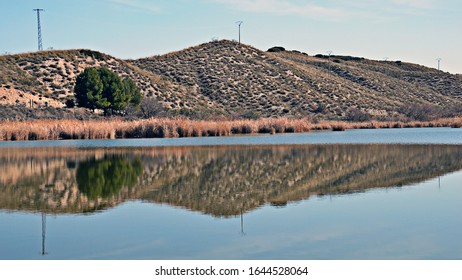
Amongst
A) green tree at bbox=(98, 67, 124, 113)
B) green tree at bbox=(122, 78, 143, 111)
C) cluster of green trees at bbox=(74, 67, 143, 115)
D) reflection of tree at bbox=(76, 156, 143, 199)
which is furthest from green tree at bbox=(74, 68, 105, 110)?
reflection of tree at bbox=(76, 156, 143, 199)

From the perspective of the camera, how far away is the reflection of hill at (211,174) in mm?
14305

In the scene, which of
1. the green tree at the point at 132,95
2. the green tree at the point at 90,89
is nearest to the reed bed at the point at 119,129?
the green tree at the point at 90,89

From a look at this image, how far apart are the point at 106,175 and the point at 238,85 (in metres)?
66.5

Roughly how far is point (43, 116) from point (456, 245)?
162ft

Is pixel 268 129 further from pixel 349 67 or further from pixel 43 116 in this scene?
pixel 349 67

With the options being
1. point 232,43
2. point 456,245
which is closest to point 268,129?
point 456,245

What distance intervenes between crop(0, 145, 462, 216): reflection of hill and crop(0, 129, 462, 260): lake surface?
37 millimetres

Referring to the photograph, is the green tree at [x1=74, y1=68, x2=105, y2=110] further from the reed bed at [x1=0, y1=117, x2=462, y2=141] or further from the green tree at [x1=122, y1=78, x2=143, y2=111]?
the reed bed at [x1=0, y1=117, x2=462, y2=141]

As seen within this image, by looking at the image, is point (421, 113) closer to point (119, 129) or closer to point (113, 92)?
point (113, 92)

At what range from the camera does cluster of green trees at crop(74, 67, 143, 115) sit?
56.8 metres

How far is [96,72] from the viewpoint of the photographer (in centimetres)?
5831

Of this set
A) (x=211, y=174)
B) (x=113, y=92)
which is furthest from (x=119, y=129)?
(x=211, y=174)

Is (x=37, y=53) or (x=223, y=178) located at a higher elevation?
(x=37, y=53)

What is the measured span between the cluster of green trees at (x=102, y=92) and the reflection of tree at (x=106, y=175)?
32.5 metres
